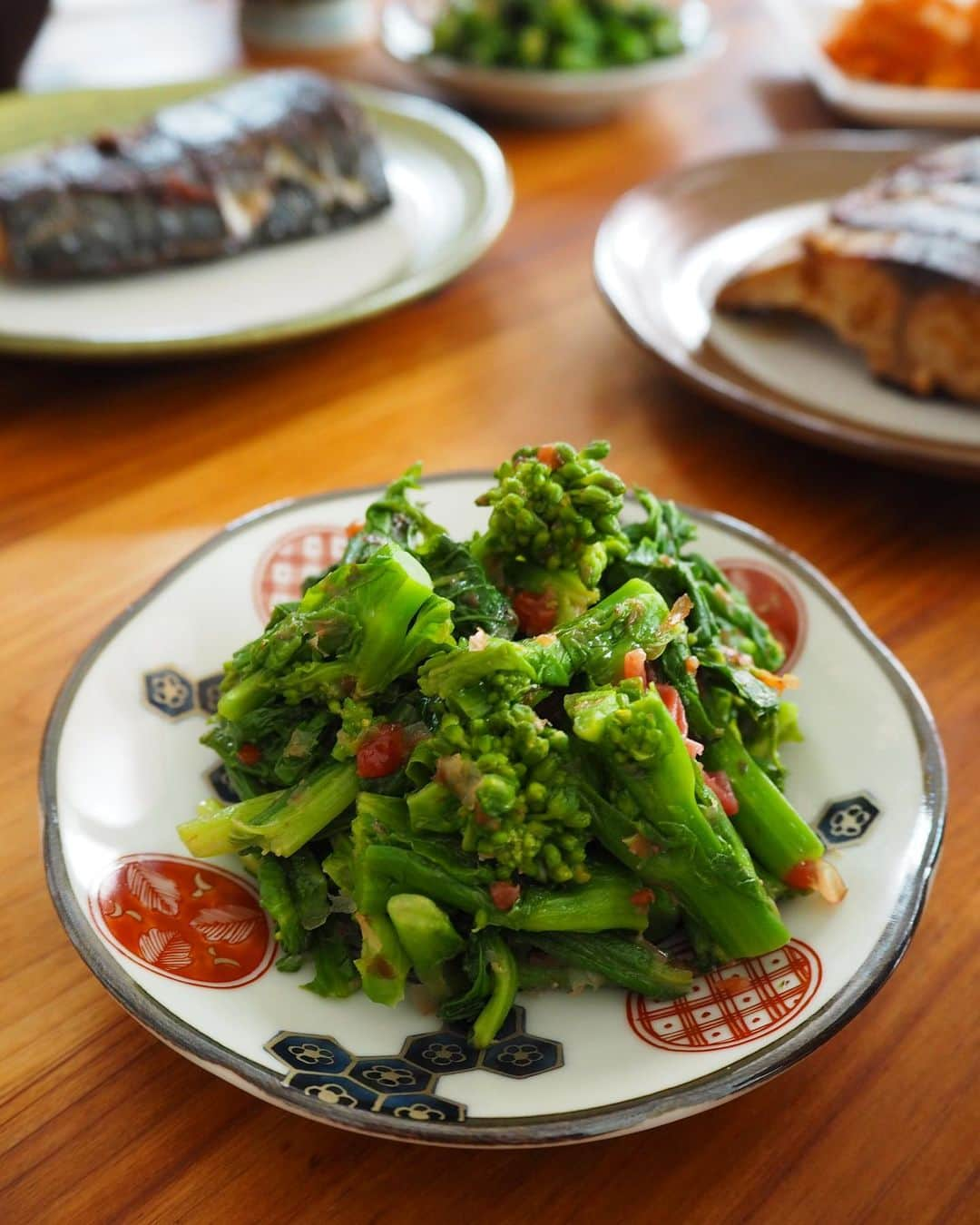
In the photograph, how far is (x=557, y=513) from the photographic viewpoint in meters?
1.30

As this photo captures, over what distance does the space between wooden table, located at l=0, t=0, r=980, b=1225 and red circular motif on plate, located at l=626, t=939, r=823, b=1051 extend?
14cm

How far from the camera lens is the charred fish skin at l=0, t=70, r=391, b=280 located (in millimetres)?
2479

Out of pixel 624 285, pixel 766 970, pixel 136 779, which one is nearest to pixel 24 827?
pixel 136 779

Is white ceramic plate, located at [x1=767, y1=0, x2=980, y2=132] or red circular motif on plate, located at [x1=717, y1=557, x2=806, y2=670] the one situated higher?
white ceramic plate, located at [x1=767, y1=0, x2=980, y2=132]

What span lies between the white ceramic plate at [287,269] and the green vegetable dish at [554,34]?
444 mm

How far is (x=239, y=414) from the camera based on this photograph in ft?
7.70

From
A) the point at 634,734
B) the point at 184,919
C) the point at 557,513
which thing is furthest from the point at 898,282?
the point at 184,919

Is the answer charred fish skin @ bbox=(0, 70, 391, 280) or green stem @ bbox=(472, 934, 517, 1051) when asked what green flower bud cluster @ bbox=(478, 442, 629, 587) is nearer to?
green stem @ bbox=(472, 934, 517, 1051)

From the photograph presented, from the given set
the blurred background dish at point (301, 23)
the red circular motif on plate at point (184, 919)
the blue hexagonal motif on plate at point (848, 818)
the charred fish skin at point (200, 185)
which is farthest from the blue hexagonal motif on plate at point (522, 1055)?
the blurred background dish at point (301, 23)

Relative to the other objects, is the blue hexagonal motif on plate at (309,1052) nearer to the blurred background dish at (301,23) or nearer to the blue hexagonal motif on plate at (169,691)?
the blue hexagonal motif on plate at (169,691)

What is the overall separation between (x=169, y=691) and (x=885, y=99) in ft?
9.49

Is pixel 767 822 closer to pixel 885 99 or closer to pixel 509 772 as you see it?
pixel 509 772

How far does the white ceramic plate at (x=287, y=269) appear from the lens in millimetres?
2279

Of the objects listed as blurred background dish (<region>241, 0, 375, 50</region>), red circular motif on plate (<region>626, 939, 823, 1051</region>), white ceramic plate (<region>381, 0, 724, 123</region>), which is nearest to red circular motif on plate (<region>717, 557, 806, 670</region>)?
red circular motif on plate (<region>626, 939, 823, 1051</region>)
